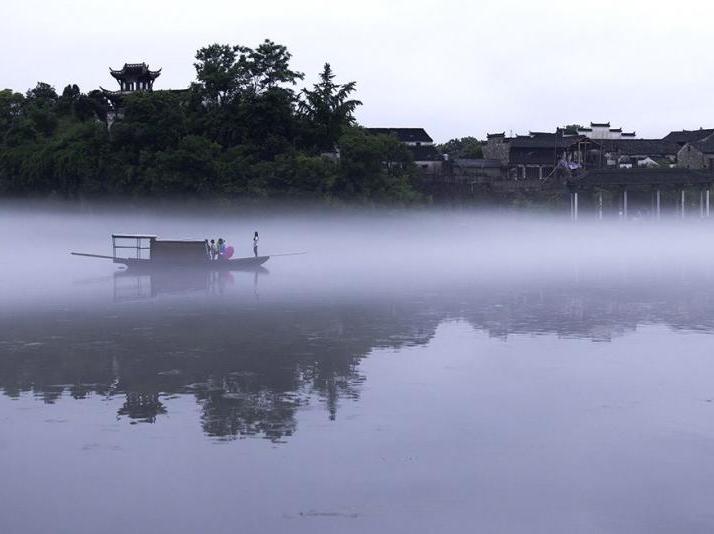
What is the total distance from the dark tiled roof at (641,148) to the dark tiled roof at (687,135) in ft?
6.39

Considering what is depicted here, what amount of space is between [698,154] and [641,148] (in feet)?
21.3

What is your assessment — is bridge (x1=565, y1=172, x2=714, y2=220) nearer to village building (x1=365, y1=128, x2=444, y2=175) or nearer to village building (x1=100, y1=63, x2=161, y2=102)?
village building (x1=365, y1=128, x2=444, y2=175)

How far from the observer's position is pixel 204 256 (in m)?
52.3

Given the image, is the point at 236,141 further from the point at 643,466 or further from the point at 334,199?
the point at 643,466

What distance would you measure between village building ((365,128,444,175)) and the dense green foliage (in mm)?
16374

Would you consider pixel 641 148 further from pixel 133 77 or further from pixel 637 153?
pixel 133 77

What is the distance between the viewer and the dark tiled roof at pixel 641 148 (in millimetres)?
103000

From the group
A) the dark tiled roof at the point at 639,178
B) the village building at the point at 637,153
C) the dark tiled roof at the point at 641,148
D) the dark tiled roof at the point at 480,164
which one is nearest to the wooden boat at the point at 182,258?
the dark tiled roof at the point at 639,178

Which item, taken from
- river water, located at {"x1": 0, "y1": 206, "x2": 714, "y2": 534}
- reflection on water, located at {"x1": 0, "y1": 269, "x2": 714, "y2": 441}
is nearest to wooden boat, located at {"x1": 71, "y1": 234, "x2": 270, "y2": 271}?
reflection on water, located at {"x1": 0, "y1": 269, "x2": 714, "y2": 441}

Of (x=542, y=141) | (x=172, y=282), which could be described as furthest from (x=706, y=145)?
(x=172, y=282)

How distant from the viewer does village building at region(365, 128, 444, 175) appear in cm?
9999

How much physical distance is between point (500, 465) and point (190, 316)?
19273 millimetres

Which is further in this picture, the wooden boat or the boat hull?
the wooden boat

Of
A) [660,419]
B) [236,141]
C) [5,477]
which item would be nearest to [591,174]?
[236,141]
